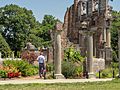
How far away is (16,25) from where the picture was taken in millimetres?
82688

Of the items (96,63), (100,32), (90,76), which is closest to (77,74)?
(90,76)

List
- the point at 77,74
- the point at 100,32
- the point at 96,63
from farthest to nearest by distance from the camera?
the point at 100,32
the point at 96,63
the point at 77,74

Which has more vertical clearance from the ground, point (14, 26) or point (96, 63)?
point (14, 26)

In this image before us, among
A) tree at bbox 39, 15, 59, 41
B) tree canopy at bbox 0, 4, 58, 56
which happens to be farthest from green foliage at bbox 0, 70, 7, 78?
tree at bbox 39, 15, 59, 41

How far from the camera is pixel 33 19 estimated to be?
87750 millimetres

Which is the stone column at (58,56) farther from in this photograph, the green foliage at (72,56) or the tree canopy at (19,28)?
the tree canopy at (19,28)

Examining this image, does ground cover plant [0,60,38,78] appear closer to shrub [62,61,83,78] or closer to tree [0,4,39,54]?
shrub [62,61,83,78]

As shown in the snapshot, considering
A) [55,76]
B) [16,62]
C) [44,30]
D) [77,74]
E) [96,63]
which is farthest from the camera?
[44,30]

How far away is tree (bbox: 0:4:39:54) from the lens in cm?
8206

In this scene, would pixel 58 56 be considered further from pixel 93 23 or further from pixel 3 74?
pixel 93 23

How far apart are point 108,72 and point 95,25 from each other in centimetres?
2739

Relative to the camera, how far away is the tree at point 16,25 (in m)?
82.1

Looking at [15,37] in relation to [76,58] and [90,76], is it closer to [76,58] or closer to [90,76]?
[76,58]

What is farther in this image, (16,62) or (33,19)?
(33,19)
